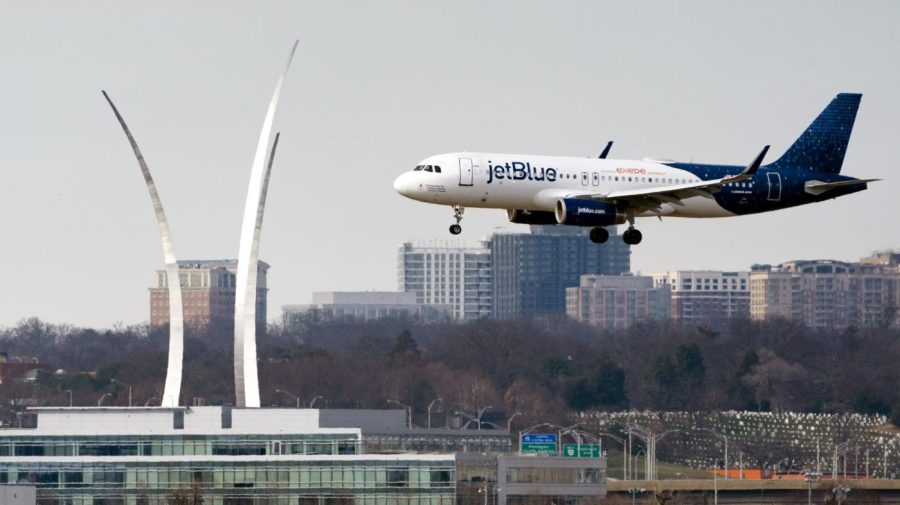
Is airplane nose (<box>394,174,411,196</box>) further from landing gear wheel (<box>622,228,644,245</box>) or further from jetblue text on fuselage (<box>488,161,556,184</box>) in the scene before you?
landing gear wheel (<box>622,228,644,245</box>)

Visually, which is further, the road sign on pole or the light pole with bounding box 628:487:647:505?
the road sign on pole

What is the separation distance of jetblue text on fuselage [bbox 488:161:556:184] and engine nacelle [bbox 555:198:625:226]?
5.89 ft

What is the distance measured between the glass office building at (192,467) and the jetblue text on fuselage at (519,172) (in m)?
43.5

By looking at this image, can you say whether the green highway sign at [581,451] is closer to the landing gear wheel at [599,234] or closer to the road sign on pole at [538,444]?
the road sign on pole at [538,444]

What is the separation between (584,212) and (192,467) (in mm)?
51226

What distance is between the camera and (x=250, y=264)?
193 m

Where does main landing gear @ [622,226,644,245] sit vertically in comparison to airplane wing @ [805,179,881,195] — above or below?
below

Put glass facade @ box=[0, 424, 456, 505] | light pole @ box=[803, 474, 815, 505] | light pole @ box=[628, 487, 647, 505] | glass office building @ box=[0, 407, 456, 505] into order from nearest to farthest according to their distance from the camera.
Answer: glass facade @ box=[0, 424, 456, 505] < glass office building @ box=[0, 407, 456, 505] < light pole @ box=[628, 487, 647, 505] < light pole @ box=[803, 474, 815, 505]

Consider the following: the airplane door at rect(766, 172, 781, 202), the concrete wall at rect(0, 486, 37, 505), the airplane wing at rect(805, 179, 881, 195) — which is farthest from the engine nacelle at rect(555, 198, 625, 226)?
the concrete wall at rect(0, 486, 37, 505)

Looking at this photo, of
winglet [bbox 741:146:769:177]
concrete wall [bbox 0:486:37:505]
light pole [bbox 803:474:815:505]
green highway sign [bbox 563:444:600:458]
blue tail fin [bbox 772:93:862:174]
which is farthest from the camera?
light pole [bbox 803:474:815:505]

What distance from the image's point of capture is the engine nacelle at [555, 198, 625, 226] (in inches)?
4530

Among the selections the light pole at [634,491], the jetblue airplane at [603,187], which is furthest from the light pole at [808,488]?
the jetblue airplane at [603,187]

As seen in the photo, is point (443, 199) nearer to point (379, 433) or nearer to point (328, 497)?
point (328, 497)

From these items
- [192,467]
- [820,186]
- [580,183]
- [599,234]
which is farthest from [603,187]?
[192,467]
